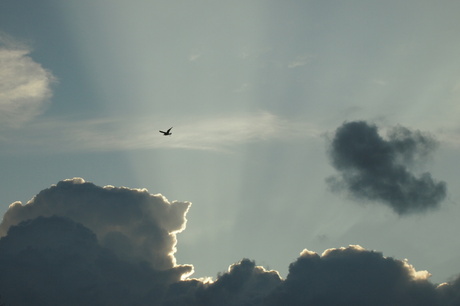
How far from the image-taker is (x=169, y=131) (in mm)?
198125

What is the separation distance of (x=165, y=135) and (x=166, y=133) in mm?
2964

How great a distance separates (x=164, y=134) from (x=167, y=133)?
376 cm

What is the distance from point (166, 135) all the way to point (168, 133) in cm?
339

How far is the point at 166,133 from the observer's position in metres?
197

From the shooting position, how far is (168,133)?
199 metres

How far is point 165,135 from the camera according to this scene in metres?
195

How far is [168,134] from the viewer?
19875 cm

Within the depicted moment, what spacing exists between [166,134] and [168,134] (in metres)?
2.54

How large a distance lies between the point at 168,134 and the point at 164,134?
4550mm

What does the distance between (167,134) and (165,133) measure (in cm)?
158

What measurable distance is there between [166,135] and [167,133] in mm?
2355

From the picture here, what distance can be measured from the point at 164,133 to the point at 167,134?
2247 millimetres

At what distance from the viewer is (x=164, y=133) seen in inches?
7731

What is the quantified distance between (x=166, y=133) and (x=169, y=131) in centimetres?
261
